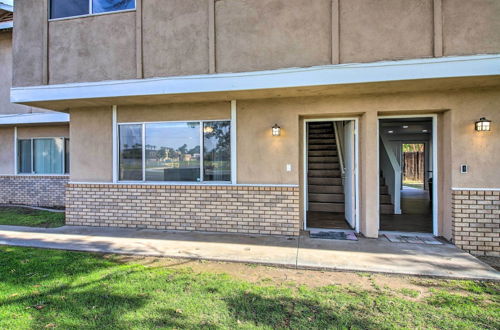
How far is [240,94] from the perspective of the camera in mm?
5488

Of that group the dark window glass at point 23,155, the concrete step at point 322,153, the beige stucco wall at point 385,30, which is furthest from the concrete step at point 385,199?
the dark window glass at point 23,155

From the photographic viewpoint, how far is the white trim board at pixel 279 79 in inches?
172

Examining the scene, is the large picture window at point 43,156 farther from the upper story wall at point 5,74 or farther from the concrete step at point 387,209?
the concrete step at point 387,209

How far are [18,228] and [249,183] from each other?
574 cm

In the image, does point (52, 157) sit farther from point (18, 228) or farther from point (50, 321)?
point (50, 321)

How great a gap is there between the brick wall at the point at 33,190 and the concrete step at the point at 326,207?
881 centimetres

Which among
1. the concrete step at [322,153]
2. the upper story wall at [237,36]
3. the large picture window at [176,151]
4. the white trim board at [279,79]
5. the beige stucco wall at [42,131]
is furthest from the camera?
the beige stucco wall at [42,131]

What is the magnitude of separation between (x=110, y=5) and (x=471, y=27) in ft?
22.6

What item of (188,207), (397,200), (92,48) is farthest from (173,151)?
(397,200)

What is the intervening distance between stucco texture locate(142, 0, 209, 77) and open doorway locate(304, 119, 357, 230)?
2.79 metres

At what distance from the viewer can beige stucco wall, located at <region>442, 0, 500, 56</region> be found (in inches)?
173

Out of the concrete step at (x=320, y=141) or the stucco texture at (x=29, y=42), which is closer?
the stucco texture at (x=29, y=42)

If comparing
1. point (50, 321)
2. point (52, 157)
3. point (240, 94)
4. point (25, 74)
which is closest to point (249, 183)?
point (240, 94)

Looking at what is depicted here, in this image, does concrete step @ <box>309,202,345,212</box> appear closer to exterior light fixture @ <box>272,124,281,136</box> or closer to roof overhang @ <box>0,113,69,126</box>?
exterior light fixture @ <box>272,124,281,136</box>
